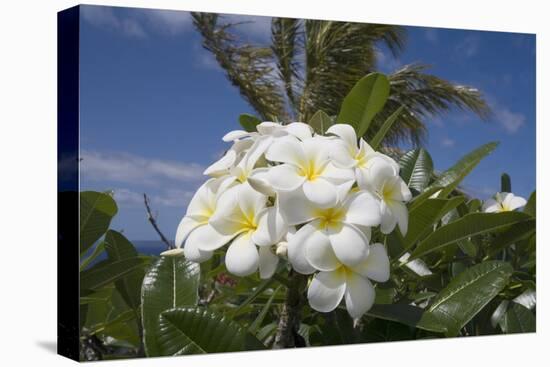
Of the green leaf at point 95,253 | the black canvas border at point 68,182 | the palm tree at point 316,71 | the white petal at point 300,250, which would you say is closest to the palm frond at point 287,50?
the palm tree at point 316,71

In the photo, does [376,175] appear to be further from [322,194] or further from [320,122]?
[320,122]

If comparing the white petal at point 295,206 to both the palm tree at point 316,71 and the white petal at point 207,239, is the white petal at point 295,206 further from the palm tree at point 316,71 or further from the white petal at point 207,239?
the palm tree at point 316,71

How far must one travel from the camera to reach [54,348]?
2.12 metres

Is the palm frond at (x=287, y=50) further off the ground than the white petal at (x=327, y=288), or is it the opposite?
the palm frond at (x=287, y=50)

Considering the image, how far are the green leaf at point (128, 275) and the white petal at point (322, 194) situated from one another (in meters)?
0.51

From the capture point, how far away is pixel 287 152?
4.56 ft

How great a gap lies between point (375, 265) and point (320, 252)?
0.38 feet

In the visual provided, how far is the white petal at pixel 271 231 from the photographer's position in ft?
4.25

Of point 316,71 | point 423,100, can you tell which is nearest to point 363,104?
point 423,100

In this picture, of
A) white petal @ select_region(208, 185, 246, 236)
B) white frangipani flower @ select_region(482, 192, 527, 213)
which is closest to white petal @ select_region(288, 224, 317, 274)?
white petal @ select_region(208, 185, 246, 236)

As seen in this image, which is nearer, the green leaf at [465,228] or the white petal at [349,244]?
the white petal at [349,244]

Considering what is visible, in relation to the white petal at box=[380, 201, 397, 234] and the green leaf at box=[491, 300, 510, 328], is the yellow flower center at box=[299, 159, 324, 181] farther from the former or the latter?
the green leaf at box=[491, 300, 510, 328]

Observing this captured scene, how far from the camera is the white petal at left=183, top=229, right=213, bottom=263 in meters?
1.37

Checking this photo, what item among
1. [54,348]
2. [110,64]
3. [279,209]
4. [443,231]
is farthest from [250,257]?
[110,64]
